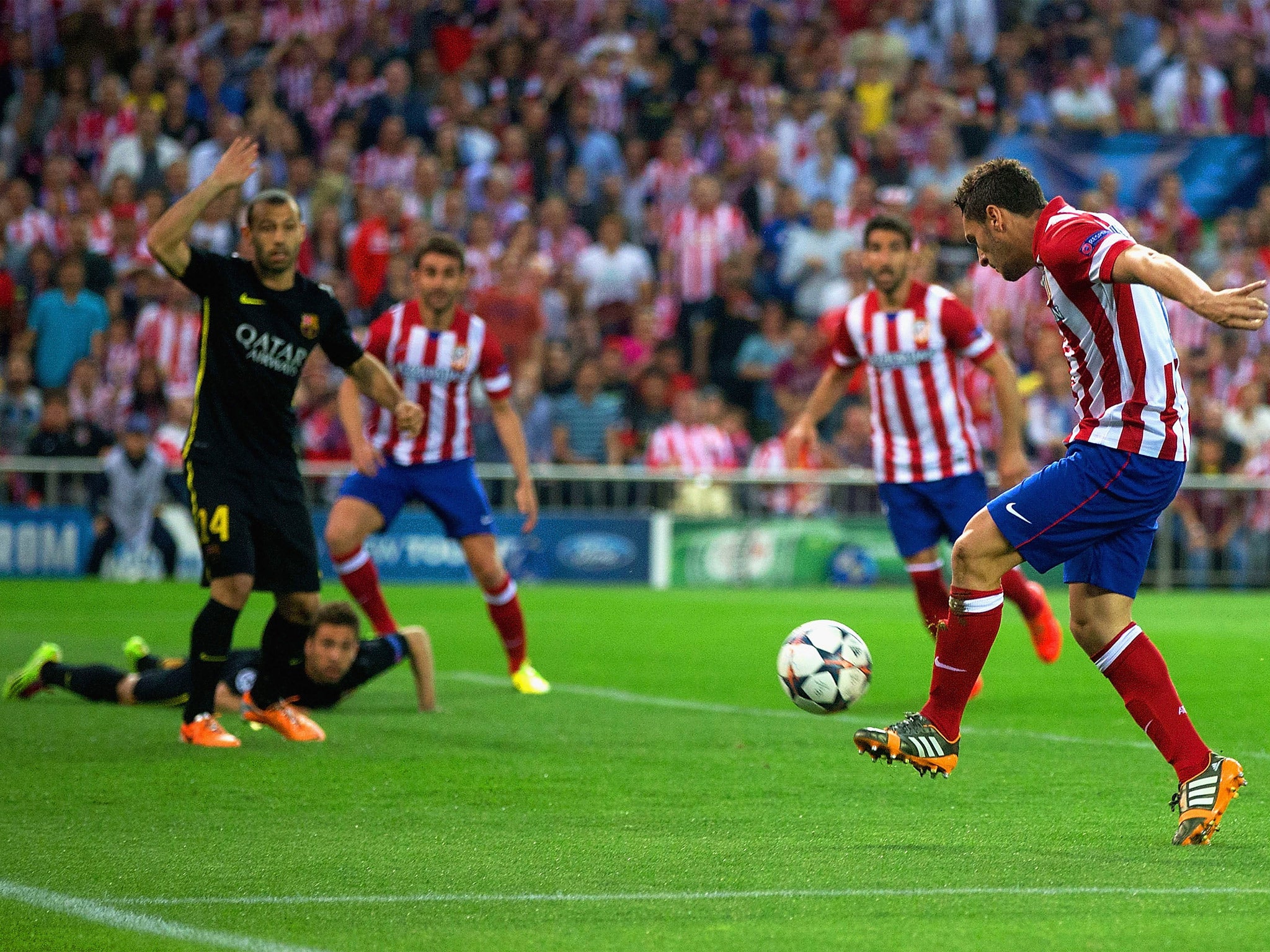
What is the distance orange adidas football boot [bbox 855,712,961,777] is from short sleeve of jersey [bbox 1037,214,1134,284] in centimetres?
142

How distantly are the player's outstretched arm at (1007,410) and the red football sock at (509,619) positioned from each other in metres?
2.79

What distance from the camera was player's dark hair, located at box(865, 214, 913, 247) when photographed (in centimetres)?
933

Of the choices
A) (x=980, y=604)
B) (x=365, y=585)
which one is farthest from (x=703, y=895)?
(x=365, y=585)

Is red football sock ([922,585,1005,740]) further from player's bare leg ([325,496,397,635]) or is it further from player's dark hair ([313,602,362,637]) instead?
player's bare leg ([325,496,397,635])

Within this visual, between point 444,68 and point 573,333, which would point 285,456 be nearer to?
point 573,333

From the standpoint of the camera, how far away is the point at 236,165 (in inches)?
279

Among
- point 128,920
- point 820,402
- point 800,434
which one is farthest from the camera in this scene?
point 820,402

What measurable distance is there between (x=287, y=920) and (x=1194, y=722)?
17.4ft

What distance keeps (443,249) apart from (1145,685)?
523 centimetres

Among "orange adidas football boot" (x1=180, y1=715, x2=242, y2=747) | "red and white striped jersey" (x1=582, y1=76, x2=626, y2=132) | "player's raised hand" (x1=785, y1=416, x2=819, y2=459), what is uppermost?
"red and white striped jersey" (x1=582, y1=76, x2=626, y2=132)

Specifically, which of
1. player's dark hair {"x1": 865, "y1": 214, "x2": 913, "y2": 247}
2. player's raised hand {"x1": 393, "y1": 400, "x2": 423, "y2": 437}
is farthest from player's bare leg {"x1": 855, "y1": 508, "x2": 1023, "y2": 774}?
player's dark hair {"x1": 865, "y1": 214, "x2": 913, "y2": 247}

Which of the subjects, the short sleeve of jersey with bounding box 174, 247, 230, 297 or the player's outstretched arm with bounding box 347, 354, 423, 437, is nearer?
the short sleeve of jersey with bounding box 174, 247, 230, 297

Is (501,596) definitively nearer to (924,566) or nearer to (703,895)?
(924,566)

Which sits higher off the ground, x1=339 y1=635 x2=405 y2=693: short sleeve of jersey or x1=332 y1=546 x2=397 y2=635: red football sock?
x1=332 y1=546 x2=397 y2=635: red football sock
